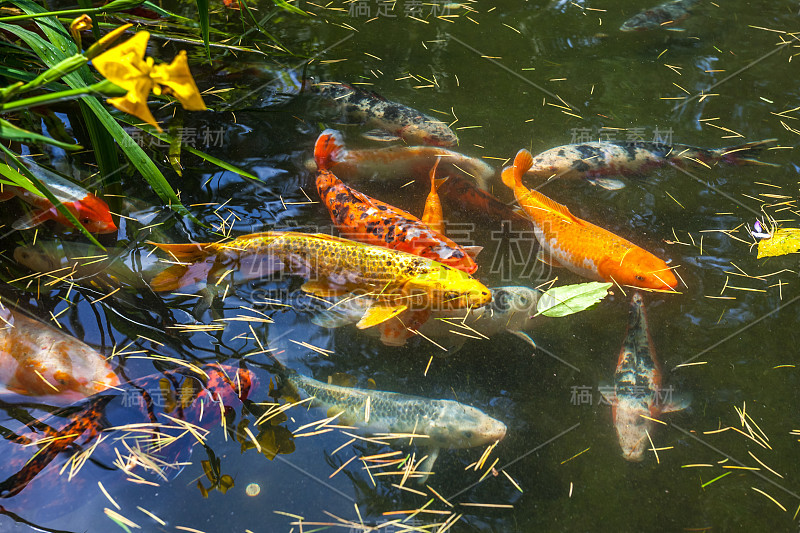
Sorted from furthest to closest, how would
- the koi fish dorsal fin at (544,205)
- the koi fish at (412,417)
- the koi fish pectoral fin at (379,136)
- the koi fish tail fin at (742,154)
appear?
the koi fish pectoral fin at (379,136)
the koi fish tail fin at (742,154)
the koi fish dorsal fin at (544,205)
the koi fish at (412,417)

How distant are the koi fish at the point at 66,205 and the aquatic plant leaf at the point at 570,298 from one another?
2373 mm

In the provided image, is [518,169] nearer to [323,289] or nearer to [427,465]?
[323,289]

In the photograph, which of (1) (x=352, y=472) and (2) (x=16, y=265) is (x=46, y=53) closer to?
(2) (x=16, y=265)

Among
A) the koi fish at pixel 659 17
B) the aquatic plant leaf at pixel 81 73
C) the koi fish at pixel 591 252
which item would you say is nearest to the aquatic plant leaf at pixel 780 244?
the koi fish at pixel 591 252

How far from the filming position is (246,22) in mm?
4684

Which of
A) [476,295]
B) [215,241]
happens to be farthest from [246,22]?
[476,295]

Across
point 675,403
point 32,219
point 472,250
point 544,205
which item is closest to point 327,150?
point 472,250

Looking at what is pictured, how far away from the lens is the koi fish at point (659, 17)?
4.97 m

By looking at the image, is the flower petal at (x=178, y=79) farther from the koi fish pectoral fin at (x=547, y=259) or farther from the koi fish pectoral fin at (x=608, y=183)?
the koi fish pectoral fin at (x=608, y=183)

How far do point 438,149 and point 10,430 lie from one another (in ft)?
9.25

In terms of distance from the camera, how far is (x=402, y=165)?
3.45m

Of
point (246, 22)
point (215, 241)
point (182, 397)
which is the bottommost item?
point (182, 397)

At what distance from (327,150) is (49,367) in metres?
1.94

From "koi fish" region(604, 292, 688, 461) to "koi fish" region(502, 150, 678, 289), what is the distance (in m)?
0.34
